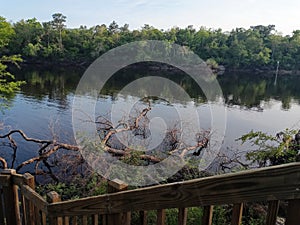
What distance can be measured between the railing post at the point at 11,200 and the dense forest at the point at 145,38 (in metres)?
40.2

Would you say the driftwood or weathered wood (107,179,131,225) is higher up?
weathered wood (107,179,131,225)

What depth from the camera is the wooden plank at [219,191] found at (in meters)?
0.78

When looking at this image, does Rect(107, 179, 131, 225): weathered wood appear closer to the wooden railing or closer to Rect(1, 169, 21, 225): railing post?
the wooden railing

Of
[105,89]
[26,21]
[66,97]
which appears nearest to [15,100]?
[66,97]

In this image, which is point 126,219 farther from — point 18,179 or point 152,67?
point 152,67

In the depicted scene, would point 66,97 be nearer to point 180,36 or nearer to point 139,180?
point 139,180

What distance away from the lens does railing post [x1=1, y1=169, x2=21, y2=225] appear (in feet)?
6.78

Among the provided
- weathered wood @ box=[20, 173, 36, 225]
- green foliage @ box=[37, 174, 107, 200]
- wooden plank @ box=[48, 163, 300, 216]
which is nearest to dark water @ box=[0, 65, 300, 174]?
green foliage @ box=[37, 174, 107, 200]

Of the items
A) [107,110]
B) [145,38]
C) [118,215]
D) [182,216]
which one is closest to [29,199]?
[118,215]

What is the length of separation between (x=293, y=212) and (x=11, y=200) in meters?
2.01

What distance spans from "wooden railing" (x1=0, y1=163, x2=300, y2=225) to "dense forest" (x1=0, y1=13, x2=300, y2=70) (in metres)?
40.9

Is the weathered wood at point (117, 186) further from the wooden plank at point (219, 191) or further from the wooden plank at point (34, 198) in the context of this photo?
the wooden plank at point (34, 198)

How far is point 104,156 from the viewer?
7059 millimetres

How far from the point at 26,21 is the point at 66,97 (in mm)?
31548
